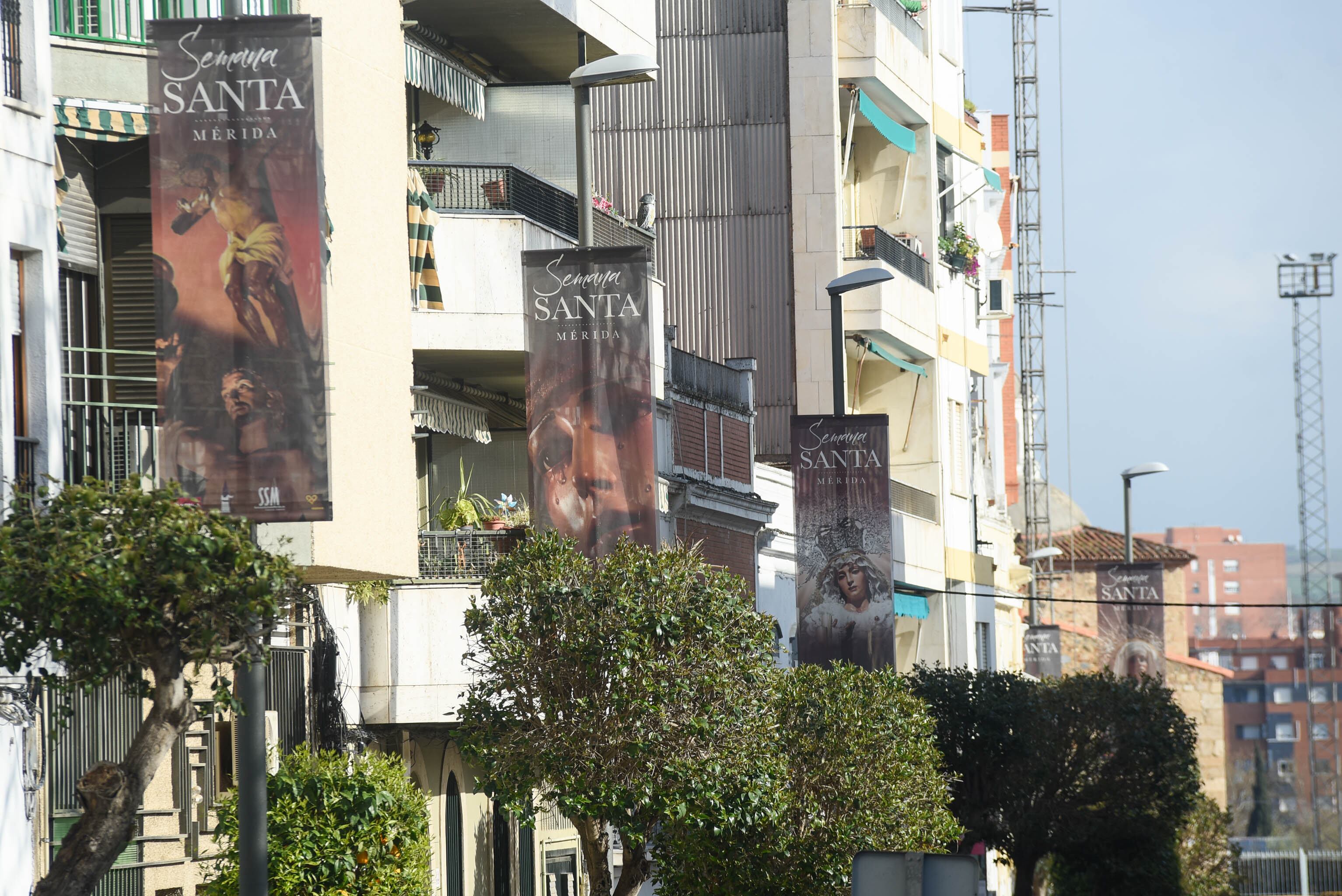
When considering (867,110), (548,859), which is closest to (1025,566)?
(867,110)

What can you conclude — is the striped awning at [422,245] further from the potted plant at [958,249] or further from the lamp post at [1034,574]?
the lamp post at [1034,574]

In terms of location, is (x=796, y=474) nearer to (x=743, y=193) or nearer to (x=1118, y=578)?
(x=743, y=193)

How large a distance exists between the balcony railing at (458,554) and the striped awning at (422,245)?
250 centimetres

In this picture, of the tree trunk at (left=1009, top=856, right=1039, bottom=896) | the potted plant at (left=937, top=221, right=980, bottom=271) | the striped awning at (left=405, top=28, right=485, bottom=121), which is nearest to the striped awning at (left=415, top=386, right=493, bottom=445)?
the striped awning at (left=405, top=28, right=485, bottom=121)

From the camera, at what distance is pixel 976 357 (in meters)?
48.7

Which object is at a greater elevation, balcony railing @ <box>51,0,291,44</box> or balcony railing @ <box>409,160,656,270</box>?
balcony railing @ <box>51,0,291,44</box>

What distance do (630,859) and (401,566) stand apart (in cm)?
388

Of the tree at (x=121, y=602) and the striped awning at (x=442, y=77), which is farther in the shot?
the striped awning at (x=442, y=77)

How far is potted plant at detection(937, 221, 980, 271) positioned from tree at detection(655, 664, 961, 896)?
23.8m

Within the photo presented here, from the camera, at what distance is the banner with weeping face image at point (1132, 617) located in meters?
45.7

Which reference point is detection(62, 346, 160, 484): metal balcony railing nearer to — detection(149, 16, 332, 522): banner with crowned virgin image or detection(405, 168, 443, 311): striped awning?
detection(149, 16, 332, 522): banner with crowned virgin image

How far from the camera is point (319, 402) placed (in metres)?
13.8

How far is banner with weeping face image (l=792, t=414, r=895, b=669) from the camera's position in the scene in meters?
26.4

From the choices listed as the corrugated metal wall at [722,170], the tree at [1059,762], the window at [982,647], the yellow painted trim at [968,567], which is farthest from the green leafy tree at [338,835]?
the window at [982,647]
